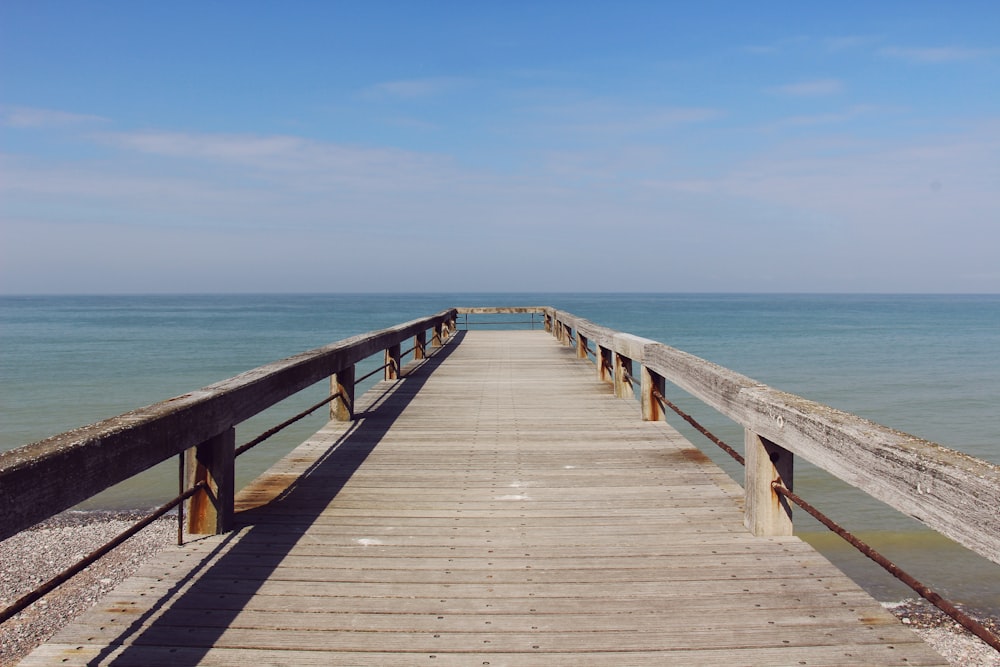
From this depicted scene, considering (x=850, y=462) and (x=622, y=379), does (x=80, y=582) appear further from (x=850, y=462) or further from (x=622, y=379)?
(x=850, y=462)

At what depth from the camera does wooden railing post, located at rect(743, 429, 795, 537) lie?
11.3 ft

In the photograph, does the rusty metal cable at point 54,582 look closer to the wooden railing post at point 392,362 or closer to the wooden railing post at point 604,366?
the wooden railing post at point 392,362

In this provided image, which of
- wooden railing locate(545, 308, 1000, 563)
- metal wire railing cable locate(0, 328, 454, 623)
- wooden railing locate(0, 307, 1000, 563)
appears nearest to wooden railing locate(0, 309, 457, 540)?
wooden railing locate(0, 307, 1000, 563)

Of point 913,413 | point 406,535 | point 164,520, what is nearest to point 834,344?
point 913,413

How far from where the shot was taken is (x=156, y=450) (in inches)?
108

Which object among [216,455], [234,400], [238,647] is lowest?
[238,647]

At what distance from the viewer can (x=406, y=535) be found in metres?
3.60

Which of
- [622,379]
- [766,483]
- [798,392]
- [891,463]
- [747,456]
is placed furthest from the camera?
[798,392]

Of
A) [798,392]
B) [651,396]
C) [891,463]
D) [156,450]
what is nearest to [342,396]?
[651,396]

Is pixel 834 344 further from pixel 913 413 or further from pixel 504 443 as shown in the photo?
pixel 504 443

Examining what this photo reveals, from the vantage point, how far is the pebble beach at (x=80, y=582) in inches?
232

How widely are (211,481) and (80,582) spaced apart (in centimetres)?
537

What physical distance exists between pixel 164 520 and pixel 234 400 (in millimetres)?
7185

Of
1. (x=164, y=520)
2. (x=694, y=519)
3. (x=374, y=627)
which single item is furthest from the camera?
(x=164, y=520)
